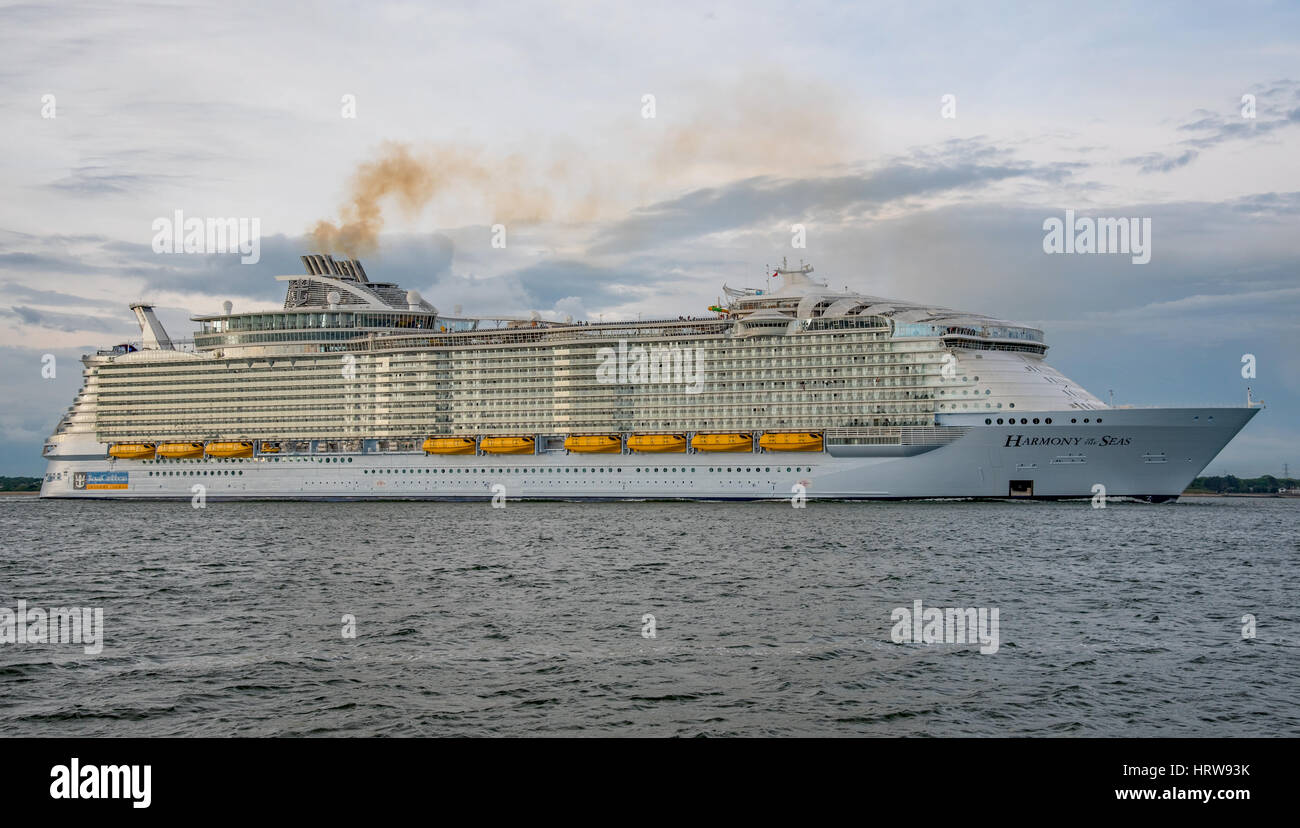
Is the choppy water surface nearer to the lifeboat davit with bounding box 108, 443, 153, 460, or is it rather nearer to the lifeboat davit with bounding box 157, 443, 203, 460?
the lifeboat davit with bounding box 157, 443, 203, 460

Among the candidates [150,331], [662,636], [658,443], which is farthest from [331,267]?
[662,636]

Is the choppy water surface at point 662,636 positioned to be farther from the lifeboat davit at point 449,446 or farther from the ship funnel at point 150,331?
the ship funnel at point 150,331

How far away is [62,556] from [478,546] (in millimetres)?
18185

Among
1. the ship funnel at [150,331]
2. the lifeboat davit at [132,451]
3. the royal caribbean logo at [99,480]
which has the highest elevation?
the ship funnel at [150,331]

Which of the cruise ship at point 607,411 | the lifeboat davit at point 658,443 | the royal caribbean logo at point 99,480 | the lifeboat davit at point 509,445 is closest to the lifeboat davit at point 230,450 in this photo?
the cruise ship at point 607,411

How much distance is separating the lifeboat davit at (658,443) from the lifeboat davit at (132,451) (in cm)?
4773

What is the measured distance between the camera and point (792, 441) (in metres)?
73.3

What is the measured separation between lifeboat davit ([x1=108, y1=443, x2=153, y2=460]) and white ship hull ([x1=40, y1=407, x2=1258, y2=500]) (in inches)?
215

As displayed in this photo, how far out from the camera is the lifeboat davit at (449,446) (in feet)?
274

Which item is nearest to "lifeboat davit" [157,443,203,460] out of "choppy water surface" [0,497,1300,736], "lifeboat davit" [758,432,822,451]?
"choppy water surface" [0,497,1300,736]

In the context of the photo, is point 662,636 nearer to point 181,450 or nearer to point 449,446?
point 449,446
